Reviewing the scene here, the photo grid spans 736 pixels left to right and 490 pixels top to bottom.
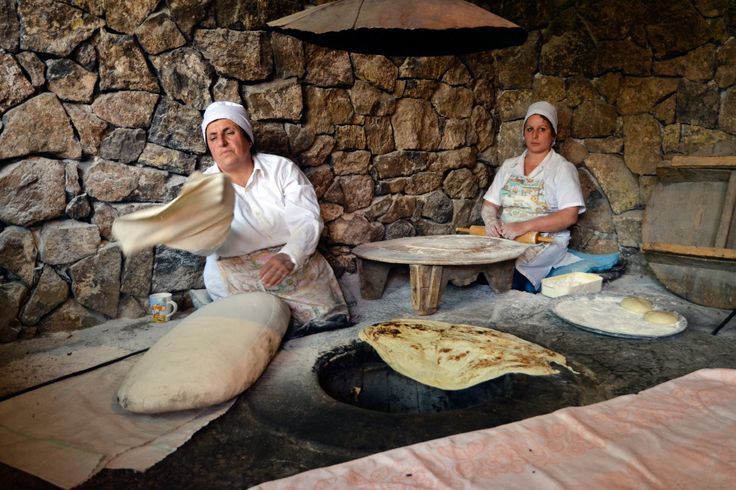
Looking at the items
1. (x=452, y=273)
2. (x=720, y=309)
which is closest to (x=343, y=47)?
(x=452, y=273)

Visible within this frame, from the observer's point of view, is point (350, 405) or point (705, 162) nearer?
point (350, 405)

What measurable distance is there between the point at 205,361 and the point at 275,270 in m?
0.70

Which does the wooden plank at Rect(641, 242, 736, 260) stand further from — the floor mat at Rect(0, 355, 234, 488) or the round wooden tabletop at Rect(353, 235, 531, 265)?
the floor mat at Rect(0, 355, 234, 488)

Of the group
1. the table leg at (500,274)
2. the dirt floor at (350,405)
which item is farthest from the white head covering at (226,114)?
the table leg at (500,274)

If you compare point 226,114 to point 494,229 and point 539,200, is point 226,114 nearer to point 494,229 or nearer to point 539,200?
point 494,229

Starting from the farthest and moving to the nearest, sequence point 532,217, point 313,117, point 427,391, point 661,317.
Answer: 1. point 532,217
2. point 313,117
3. point 661,317
4. point 427,391

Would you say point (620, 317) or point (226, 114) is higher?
point (226, 114)

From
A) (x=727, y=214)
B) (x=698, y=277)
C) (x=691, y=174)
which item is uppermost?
(x=691, y=174)

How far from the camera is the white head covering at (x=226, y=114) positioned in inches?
103

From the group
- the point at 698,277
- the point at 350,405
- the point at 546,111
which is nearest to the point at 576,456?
the point at 350,405

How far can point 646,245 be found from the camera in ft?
9.96

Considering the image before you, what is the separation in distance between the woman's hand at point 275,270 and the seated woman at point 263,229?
0.15 feet

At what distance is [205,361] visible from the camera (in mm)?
1835

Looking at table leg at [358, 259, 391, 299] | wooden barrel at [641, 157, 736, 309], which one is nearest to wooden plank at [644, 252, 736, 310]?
wooden barrel at [641, 157, 736, 309]
